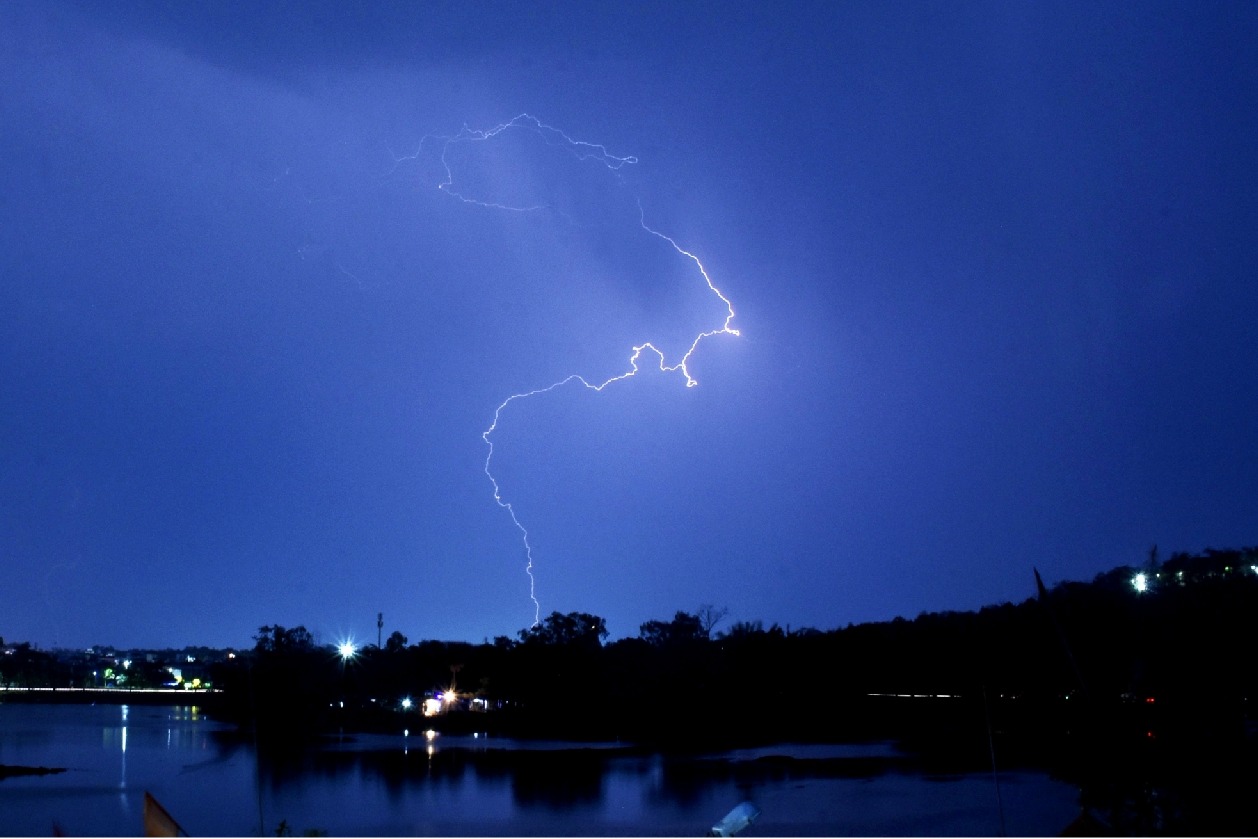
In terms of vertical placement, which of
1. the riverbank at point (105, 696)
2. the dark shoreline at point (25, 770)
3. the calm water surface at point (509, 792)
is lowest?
the calm water surface at point (509, 792)

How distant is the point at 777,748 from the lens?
148ft

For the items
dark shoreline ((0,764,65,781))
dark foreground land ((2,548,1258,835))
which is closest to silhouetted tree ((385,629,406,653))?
dark foreground land ((2,548,1258,835))

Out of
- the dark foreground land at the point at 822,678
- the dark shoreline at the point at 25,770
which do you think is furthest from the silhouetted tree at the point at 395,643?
the dark shoreline at the point at 25,770

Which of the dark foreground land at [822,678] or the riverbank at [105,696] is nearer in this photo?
the dark foreground land at [822,678]

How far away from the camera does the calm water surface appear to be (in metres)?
25.7

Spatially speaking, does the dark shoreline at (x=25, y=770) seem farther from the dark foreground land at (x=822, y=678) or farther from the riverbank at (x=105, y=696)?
the riverbank at (x=105, y=696)

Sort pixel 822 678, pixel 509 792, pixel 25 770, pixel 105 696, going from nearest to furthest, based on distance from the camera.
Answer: pixel 509 792
pixel 25 770
pixel 822 678
pixel 105 696

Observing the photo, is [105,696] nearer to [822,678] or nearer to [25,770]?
[25,770]

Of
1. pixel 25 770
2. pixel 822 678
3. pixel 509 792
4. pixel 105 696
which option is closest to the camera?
pixel 509 792

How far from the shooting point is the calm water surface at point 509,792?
2572 centimetres

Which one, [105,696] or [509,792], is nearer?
[509,792]

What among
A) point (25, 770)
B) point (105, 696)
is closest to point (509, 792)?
point (25, 770)

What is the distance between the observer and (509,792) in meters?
32.8

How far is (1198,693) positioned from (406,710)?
54357mm
